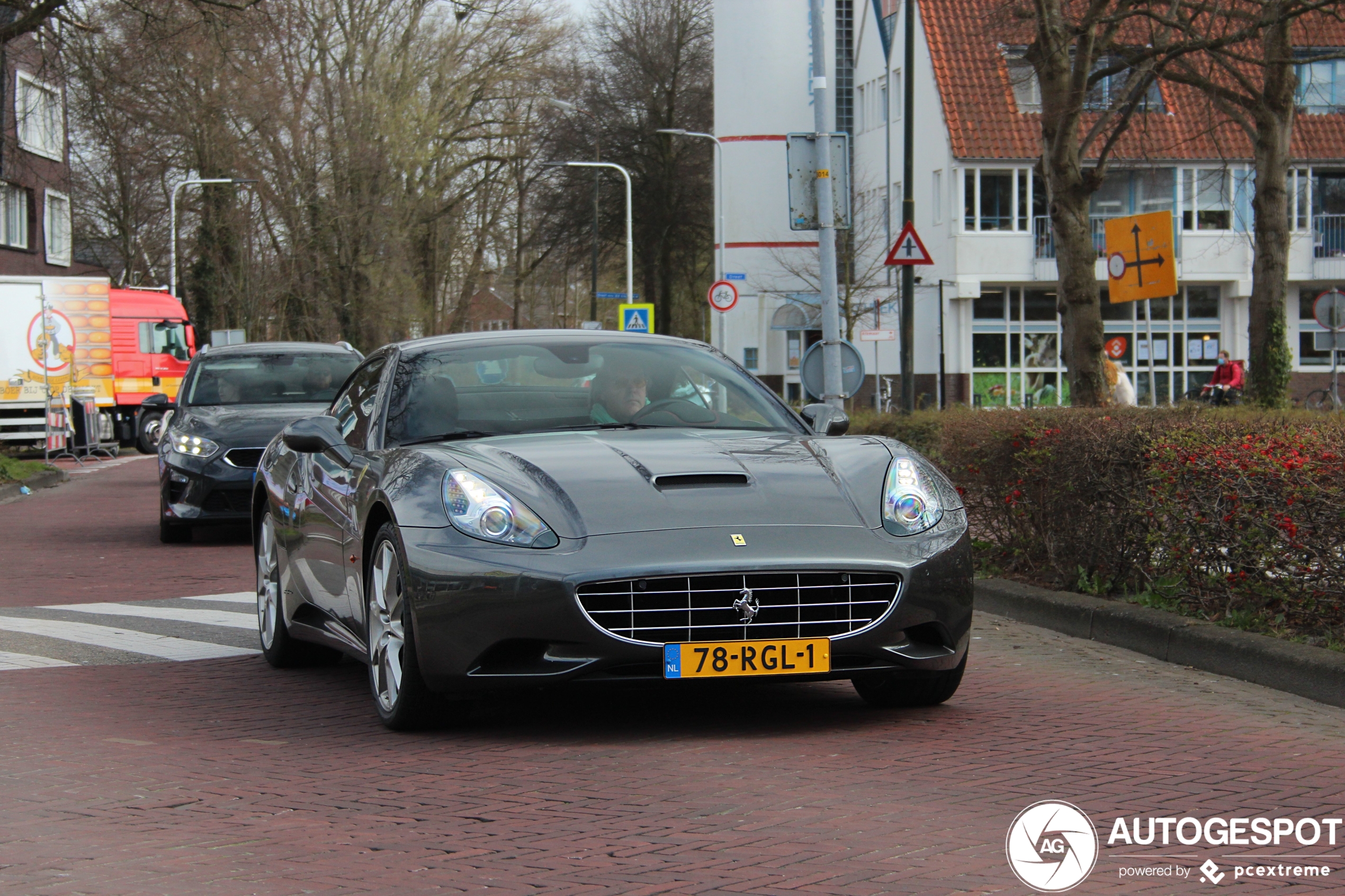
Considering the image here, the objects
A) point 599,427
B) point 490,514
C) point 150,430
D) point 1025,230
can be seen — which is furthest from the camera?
point 1025,230

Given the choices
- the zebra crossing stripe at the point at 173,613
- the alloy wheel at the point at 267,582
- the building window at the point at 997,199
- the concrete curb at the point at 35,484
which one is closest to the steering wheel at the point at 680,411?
the alloy wheel at the point at 267,582

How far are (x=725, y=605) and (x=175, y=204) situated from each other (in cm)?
4667

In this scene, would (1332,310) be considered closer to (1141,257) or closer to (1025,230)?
(1141,257)

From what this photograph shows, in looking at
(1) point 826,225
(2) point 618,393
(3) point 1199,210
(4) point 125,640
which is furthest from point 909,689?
(3) point 1199,210

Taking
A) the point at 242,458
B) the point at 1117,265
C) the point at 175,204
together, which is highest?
the point at 175,204

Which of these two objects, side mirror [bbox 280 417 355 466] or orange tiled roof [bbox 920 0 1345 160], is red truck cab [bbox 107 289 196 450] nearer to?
orange tiled roof [bbox 920 0 1345 160]

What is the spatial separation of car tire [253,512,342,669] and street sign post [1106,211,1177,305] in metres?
12.6

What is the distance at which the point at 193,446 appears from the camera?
14.1 meters

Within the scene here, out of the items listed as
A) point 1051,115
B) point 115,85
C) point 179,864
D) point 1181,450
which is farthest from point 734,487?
point 115,85

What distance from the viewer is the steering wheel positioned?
669 cm

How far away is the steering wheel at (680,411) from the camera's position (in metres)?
6.69

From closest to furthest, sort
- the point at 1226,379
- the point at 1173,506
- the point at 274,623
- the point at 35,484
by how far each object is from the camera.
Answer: the point at 1173,506 → the point at 274,623 → the point at 35,484 → the point at 1226,379

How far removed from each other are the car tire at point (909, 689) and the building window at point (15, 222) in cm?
4203

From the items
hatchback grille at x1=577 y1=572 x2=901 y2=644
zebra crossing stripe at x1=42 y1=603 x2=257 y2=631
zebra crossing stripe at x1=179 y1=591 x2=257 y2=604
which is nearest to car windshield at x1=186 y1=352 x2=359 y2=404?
zebra crossing stripe at x1=179 y1=591 x2=257 y2=604
